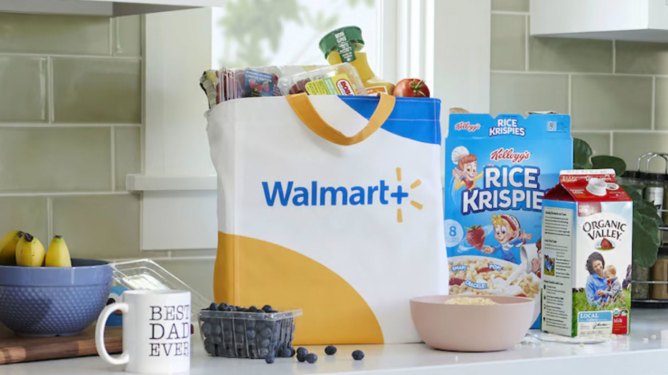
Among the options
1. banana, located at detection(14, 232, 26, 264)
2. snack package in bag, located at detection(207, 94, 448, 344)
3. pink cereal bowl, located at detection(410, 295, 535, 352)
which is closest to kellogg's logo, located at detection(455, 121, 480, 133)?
snack package in bag, located at detection(207, 94, 448, 344)

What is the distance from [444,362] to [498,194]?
14.5 inches

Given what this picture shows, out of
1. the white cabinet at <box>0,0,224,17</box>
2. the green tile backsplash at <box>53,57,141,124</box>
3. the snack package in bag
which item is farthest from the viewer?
the green tile backsplash at <box>53,57,141,124</box>

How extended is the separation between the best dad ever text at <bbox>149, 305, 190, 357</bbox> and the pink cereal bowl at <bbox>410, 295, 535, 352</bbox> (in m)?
0.36

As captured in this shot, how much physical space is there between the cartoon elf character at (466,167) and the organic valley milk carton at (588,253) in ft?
0.40

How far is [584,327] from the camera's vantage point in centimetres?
171

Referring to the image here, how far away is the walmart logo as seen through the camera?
5.35 feet

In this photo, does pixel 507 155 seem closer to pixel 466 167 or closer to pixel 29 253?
pixel 466 167

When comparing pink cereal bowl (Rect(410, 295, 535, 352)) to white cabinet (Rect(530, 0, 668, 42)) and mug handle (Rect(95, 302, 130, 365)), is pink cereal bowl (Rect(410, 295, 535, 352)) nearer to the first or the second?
mug handle (Rect(95, 302, 130, 365))

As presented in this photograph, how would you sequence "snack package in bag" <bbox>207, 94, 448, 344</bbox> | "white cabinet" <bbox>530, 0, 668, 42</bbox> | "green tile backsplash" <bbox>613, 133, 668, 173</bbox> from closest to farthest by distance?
"snack package in bag" <bbox>207, 94, 448, 344</bbox>
"white cabinet" <bbox>530, 0, 668, 42</bbox>
"green tile backsplash" <bbox>613, 133, 668, 173</bbox>

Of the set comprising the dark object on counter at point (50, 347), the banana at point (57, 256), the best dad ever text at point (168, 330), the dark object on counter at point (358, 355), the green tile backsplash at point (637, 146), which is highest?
the green tile backsplash at point (637, 146)

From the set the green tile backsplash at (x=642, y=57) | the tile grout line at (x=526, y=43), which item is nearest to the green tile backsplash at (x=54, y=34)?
the tile grout line at (x=526, y=43)

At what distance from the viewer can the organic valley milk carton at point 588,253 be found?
1.69m

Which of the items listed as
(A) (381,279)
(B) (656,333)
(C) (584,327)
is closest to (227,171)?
(A) (381,279)

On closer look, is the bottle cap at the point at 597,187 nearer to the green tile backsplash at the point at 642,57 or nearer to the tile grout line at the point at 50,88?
the green tile backsplash at the point at 642,57
